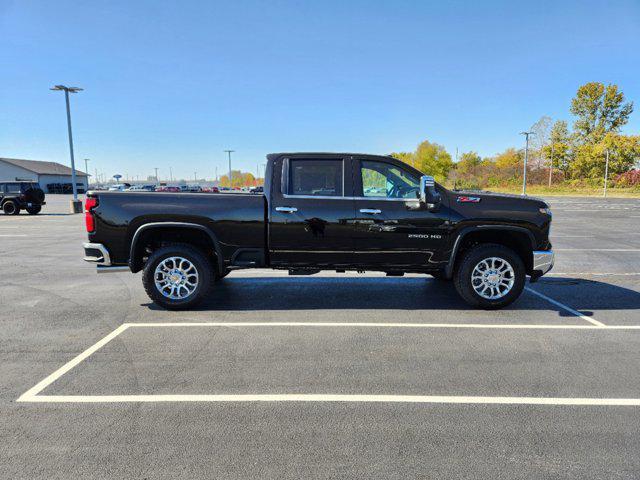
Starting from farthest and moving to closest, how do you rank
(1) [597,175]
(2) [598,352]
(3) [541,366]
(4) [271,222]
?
(1) [597,175]
(4) [271,222]
(2) [598,352]
(3) [541,366]

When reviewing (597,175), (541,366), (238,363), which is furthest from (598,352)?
(597,175)

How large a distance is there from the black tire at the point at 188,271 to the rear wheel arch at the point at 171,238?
179 mm

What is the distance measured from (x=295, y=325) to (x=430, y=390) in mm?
2019

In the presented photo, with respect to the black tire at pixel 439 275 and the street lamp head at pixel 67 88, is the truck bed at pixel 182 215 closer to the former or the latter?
the black tire at pixel 439 275

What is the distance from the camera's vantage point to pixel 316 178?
5.69 meters

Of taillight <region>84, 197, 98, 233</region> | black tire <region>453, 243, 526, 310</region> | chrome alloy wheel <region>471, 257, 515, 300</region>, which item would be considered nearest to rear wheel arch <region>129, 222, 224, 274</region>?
taillight <region>84, 197, 98, 233</region>

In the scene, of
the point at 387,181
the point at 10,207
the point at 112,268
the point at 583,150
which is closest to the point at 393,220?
the point at 387,181

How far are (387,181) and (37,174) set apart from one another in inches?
3053

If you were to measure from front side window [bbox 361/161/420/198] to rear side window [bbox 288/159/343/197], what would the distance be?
346mm

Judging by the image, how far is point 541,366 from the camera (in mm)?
3955

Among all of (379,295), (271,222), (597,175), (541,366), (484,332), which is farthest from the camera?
(597,175)

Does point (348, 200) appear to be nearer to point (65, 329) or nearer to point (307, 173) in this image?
point (307, 173)

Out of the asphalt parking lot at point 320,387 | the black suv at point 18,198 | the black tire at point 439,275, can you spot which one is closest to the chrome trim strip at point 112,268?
the asphalt parking lot at point 320,387

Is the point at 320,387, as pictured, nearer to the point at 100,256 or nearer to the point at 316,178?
the point at 316,178
